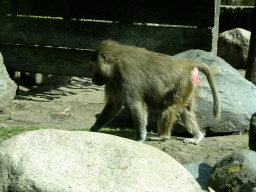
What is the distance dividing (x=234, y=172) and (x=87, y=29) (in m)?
5.80

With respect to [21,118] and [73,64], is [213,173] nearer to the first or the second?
[21,118]

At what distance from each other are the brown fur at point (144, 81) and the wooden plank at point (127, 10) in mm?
2427

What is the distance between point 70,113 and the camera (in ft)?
25.3

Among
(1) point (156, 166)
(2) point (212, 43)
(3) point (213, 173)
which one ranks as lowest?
(3) point (213, 173)

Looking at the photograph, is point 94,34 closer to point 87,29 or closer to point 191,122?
point 87,29

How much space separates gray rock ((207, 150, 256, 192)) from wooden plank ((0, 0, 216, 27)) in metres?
4.38

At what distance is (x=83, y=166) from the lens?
3.20 m

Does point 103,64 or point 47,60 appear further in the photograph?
point 47,60

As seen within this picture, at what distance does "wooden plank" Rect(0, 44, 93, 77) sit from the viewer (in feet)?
28.9

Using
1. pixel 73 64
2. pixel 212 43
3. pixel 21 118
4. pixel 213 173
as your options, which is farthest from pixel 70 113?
pixel 213 173

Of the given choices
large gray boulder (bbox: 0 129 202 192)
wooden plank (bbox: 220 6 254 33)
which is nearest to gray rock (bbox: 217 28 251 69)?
wooden plank (bbox: 220 6 254 33)

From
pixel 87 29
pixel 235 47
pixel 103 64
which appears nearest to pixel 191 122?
pixel 103 64

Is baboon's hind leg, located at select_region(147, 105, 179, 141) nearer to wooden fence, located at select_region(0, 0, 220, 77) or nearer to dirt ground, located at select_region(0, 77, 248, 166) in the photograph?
dirt ground, located at select_region(0, 77, 248, 166)

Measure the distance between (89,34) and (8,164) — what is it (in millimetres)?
5812
